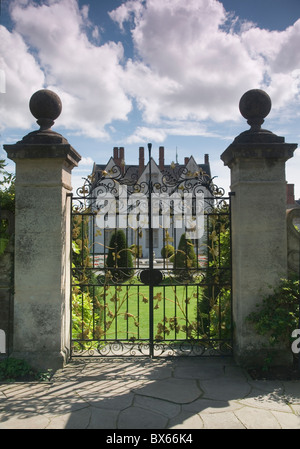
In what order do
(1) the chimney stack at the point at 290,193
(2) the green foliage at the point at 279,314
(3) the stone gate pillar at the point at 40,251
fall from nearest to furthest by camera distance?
1. (2) the green foliage at the point at 279,314
2. (3) the stone gate pillar at the point at 40,251
3. (1) the chimney stack at the point at 290,193

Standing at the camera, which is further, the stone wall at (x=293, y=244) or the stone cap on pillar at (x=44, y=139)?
the stone wall at (x=293, y=244)

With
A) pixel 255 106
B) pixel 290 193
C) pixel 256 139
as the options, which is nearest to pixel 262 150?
pixel 256 139

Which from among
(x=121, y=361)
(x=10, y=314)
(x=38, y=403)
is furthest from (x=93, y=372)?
(x=10, y=314)

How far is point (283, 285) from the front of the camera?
4.23 metres

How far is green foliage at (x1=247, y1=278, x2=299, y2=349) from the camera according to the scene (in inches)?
157

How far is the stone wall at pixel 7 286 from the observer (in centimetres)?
448

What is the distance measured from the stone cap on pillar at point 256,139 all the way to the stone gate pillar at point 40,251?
2.23 meters

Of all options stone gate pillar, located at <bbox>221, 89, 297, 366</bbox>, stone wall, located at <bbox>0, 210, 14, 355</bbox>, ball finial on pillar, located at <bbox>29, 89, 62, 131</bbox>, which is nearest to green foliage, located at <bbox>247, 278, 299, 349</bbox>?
stone gate pillar, located at <bbox>221, 89, 297, 366</bbox>

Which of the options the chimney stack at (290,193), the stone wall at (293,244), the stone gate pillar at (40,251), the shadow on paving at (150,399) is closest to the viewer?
the shadow on paving at (150,399)

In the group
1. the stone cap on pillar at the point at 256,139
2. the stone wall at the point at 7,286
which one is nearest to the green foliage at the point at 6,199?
the stone wall at the point at 7,286

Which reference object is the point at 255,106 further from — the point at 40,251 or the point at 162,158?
the point at 162,158

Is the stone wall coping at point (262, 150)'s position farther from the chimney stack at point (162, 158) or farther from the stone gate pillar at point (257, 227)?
the chimney stack at point (162, 158)

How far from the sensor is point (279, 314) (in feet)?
13.4

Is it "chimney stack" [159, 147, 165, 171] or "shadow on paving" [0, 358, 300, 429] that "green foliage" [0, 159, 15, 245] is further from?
"chimney stack" [159, 147, 165, 171]
